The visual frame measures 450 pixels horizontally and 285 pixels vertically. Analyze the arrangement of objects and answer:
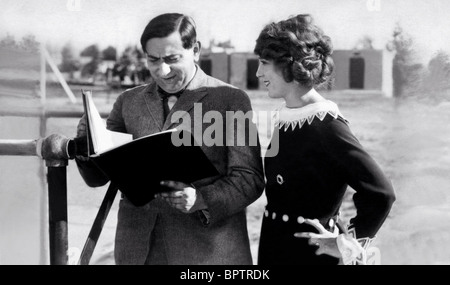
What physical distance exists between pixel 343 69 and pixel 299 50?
0.94ft

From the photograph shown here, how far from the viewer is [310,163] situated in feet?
4.87

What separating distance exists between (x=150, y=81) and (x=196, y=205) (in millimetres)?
443

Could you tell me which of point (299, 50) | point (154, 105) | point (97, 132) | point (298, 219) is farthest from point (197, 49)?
point (298, 219)

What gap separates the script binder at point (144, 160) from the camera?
1.27 meters

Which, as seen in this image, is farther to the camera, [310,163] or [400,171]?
[400,171]

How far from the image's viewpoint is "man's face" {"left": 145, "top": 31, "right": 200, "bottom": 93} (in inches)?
61.3

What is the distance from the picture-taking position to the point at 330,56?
5.10 ft

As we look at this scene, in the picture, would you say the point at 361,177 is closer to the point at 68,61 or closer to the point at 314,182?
the point at 314,182

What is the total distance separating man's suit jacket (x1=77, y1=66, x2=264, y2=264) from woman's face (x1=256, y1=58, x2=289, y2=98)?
0.29 ft

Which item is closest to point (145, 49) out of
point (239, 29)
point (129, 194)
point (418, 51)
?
point (239, 29)

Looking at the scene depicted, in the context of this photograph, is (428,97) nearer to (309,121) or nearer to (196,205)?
(309,121)

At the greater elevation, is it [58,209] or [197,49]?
[197,49]
